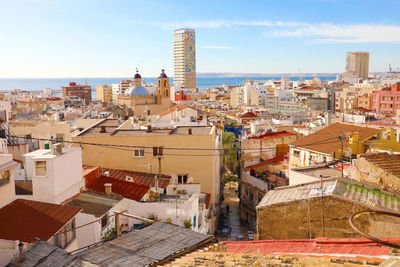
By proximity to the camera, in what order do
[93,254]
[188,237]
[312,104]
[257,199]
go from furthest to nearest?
1. [312,104]
2. [257,199]
3. [188,237]
4. [93,254]

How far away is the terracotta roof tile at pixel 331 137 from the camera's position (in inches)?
884

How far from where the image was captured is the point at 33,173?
11.0 metres

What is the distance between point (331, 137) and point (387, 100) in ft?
217

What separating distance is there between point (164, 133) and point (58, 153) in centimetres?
1026

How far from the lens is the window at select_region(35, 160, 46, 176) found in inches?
437

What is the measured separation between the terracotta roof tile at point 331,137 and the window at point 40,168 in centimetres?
1523

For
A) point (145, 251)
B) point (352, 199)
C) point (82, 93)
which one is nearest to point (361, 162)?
point (352, 199)

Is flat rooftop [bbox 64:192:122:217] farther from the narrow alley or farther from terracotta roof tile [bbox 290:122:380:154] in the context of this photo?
terracotta roof tile [bbox 290:122:380:154]

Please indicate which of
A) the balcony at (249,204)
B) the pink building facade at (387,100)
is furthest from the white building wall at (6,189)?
the pink building facade at (387,100)

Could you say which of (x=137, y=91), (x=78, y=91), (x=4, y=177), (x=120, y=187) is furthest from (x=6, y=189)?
(x=78, y=91)

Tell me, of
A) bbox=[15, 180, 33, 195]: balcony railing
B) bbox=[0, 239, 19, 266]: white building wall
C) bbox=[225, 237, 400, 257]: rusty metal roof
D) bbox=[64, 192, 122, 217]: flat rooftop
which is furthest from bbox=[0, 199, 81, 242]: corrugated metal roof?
bbox=[225, 237, 400, 257]: rusty metal roof

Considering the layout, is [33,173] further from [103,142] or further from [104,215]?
[103,142]

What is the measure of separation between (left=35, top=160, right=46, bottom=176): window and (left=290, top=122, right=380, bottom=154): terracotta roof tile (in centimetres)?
1523

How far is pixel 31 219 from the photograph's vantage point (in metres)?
9.17
